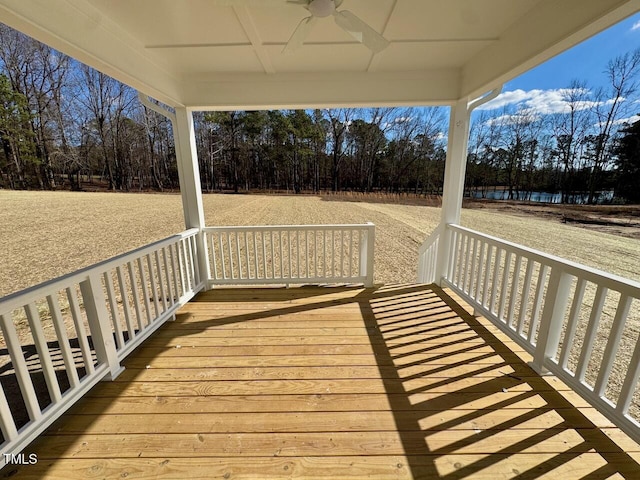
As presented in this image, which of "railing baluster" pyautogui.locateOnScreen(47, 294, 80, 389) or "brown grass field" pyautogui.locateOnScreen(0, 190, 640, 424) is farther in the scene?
"brown grass field" pyautogui.locateOnScreen(0, 190, 640, 424)

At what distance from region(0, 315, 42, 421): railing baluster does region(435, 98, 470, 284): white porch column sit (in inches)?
141

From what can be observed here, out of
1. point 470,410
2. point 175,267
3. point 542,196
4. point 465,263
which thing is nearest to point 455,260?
point 465,263

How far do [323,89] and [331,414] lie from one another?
3013 mm

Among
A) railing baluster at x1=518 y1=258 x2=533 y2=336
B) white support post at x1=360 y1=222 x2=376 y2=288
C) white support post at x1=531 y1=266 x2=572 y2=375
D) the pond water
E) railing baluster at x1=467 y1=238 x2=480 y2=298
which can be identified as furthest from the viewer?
the pond water

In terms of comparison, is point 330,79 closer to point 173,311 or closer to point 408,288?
point 408,288

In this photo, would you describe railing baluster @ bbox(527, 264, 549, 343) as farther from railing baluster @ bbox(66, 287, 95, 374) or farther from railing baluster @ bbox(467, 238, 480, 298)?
railing baluster @ bbox(66, 287, 95, 374)

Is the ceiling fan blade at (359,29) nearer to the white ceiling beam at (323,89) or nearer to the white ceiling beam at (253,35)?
the white ceiling beam at (253,35)

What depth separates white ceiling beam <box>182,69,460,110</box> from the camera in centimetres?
293

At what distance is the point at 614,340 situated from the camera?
1.43 meters

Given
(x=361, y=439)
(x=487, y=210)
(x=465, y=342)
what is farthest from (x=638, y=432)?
(x=487, y=210)

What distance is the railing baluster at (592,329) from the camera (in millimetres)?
1515

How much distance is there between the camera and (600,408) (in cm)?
149

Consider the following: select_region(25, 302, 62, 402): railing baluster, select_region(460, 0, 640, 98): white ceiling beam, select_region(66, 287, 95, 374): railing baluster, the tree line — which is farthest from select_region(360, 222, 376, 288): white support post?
the tree line

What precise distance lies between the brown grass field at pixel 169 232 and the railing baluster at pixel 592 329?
431cm
